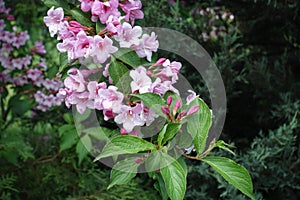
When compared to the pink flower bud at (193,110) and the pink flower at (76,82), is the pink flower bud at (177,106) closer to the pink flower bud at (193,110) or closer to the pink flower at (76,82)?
the pink flower bud at (193,110)

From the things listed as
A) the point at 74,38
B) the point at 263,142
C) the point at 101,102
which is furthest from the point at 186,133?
the point at 263,142

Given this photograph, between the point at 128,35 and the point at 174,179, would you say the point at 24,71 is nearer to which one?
the point at 128,35

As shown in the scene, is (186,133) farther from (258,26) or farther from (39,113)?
(39,113)

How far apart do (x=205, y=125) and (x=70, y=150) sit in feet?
5.79

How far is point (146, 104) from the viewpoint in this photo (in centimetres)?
99

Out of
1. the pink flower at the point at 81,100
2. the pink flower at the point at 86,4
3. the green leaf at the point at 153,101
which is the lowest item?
the pink flower at the point at 81,100

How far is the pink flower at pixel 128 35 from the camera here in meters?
1.08

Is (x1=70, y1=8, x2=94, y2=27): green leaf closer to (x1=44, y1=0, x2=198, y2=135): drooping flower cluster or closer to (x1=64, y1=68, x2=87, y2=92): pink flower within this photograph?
(x1=44, y1=0, x2=198, y2=135): drooping flower cluster

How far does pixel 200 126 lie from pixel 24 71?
80.2 inches

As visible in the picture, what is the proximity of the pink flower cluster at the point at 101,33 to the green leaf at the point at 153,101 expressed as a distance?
15 centimetres

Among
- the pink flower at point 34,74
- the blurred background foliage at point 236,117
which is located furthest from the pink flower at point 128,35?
the pink flower at point 34,74

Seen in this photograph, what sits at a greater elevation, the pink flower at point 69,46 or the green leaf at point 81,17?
the green leaf at point 81,17

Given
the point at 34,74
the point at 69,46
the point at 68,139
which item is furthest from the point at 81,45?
the point at 34,74

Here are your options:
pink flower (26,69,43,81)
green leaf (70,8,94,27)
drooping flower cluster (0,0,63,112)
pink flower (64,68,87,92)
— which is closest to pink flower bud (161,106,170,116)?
pink flower (64,68,87,92)
